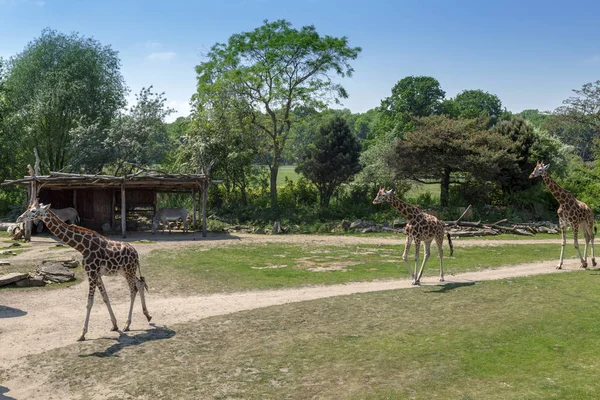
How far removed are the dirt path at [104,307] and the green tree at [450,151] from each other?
1455 centimetres

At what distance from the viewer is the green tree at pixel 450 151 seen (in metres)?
32.8

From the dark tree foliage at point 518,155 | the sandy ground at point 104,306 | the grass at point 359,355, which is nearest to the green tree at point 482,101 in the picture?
the dark tree foliage at point 518,155

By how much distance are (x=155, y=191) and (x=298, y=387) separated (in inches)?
1103

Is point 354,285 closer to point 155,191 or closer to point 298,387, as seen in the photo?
point 298,387

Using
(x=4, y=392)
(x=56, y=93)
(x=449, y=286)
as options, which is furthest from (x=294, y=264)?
(x=56, y=93)

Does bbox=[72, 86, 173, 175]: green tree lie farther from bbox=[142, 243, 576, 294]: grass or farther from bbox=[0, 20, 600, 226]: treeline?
bbox=[142, 243, 576, 294]: grass

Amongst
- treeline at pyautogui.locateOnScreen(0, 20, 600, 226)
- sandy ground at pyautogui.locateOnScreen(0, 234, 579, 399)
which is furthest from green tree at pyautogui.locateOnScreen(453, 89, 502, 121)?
sandy ground at pyautogui.locateOnScreen(0, 234, 579, 399)

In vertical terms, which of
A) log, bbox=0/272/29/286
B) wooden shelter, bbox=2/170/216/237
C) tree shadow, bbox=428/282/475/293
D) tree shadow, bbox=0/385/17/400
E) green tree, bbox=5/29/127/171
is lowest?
tree shadow, bbox=0/385/17/400

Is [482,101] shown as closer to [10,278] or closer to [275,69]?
[275,69]

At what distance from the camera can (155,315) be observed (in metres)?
12.6

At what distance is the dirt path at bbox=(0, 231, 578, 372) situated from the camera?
10875 millimetres

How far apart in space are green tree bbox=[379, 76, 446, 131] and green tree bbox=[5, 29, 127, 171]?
1635 inches

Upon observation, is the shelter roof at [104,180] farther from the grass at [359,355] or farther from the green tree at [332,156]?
the grass at [359,355]

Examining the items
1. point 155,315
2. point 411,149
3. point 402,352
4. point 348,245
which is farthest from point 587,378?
point 411,149
